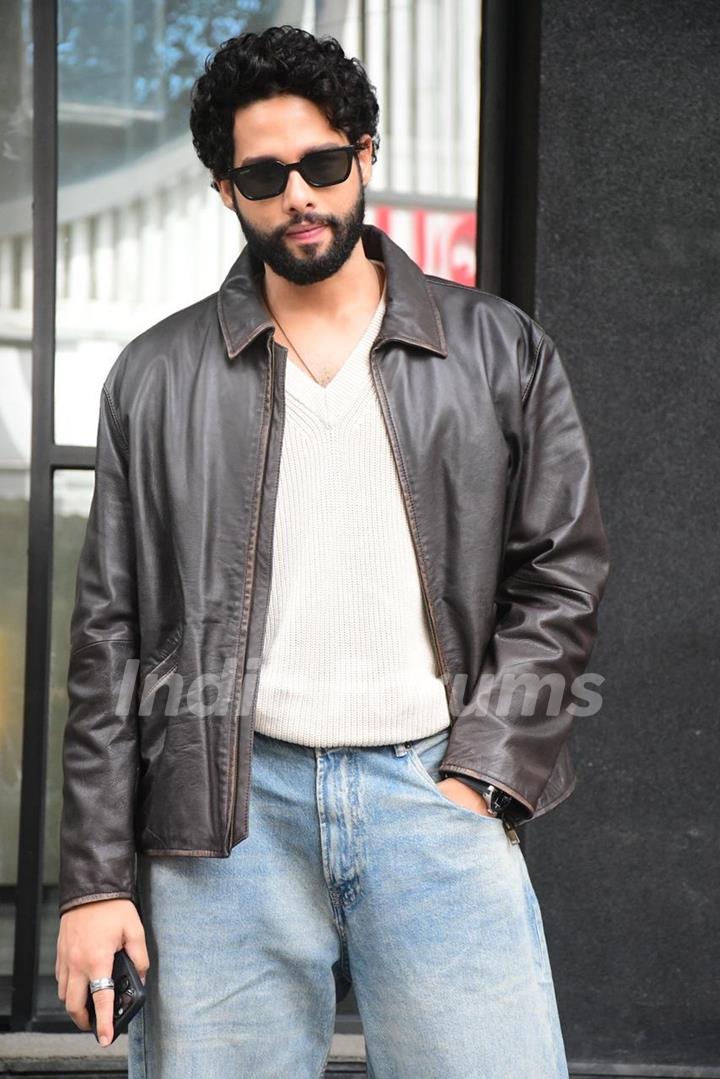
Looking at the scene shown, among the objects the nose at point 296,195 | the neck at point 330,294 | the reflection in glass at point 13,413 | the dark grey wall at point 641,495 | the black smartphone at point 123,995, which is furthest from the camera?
the reflection in glass at point 13,413

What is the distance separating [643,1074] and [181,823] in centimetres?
215

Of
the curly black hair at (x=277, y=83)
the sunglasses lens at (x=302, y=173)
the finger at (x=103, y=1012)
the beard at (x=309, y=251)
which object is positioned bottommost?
the finger at (x=103, y=1012)

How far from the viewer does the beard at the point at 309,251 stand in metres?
2.19

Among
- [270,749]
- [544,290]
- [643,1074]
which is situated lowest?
[643,1074]

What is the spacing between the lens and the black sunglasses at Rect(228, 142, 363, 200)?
2166 mm

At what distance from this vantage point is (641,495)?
11.4ft

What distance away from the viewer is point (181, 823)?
211 cm

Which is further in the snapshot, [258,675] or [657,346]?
[657,346]

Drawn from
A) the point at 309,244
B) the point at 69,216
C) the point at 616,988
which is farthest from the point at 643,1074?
the point at 69,216

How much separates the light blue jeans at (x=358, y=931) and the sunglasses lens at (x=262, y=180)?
39.8 inches

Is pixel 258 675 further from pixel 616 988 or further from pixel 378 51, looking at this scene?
pixel 378 51

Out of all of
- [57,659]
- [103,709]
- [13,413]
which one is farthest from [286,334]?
[57,659]

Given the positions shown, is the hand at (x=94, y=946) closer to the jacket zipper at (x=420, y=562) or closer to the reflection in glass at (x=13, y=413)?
the jacket zipper at (x=420, y=562)

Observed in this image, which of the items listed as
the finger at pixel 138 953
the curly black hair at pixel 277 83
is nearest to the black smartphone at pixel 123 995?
the finger at pixel 138 953
